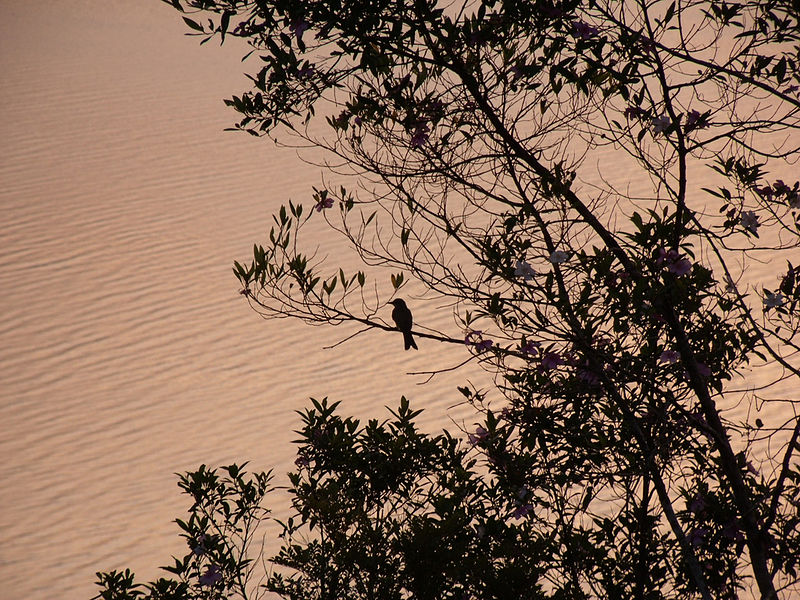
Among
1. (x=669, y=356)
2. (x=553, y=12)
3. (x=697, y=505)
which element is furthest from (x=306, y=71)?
(x=697, y=505)

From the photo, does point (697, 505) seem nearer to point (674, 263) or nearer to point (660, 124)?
point (674, 263)

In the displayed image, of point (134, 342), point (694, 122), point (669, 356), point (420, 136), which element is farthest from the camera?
point (134, 342)

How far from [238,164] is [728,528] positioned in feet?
46.5

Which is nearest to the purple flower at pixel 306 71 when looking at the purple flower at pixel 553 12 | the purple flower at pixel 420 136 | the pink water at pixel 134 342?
the purple flower at pixel 420 136

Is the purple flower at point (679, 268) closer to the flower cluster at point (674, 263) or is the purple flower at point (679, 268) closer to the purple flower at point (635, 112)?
the flower cluster at point (674, 263)

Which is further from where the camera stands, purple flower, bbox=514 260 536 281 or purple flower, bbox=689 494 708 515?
purple flower, bbox=689 494 708 515

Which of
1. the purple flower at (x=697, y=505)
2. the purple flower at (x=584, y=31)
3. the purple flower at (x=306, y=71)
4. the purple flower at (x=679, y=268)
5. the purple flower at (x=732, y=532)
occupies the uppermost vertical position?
the purple flower at (x=306, y=71)

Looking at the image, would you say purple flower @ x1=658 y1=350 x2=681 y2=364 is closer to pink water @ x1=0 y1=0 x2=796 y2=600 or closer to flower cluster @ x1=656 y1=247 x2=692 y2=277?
flower cluster @ x1=656 y1=247 x2=692 y2=277

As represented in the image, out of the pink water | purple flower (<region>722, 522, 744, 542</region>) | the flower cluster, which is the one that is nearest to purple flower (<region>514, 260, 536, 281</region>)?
the flower cluster

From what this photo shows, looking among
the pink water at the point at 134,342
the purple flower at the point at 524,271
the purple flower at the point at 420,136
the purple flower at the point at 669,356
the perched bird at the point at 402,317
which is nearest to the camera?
the purple flower at the point at 524,271

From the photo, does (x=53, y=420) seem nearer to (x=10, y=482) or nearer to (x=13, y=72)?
(x=10, y=482)

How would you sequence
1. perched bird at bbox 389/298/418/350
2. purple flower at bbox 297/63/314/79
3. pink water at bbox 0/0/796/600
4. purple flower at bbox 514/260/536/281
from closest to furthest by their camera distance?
purple flower at bbox 514/260/536/281 < purple flower at bbox 297/63/314/79 < perched bird at bbox 389/298/418/350 < pink water at bbox 0/0/796/600

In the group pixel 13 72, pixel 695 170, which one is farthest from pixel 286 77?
pixel 13 72

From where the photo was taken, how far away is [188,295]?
1088 cm
